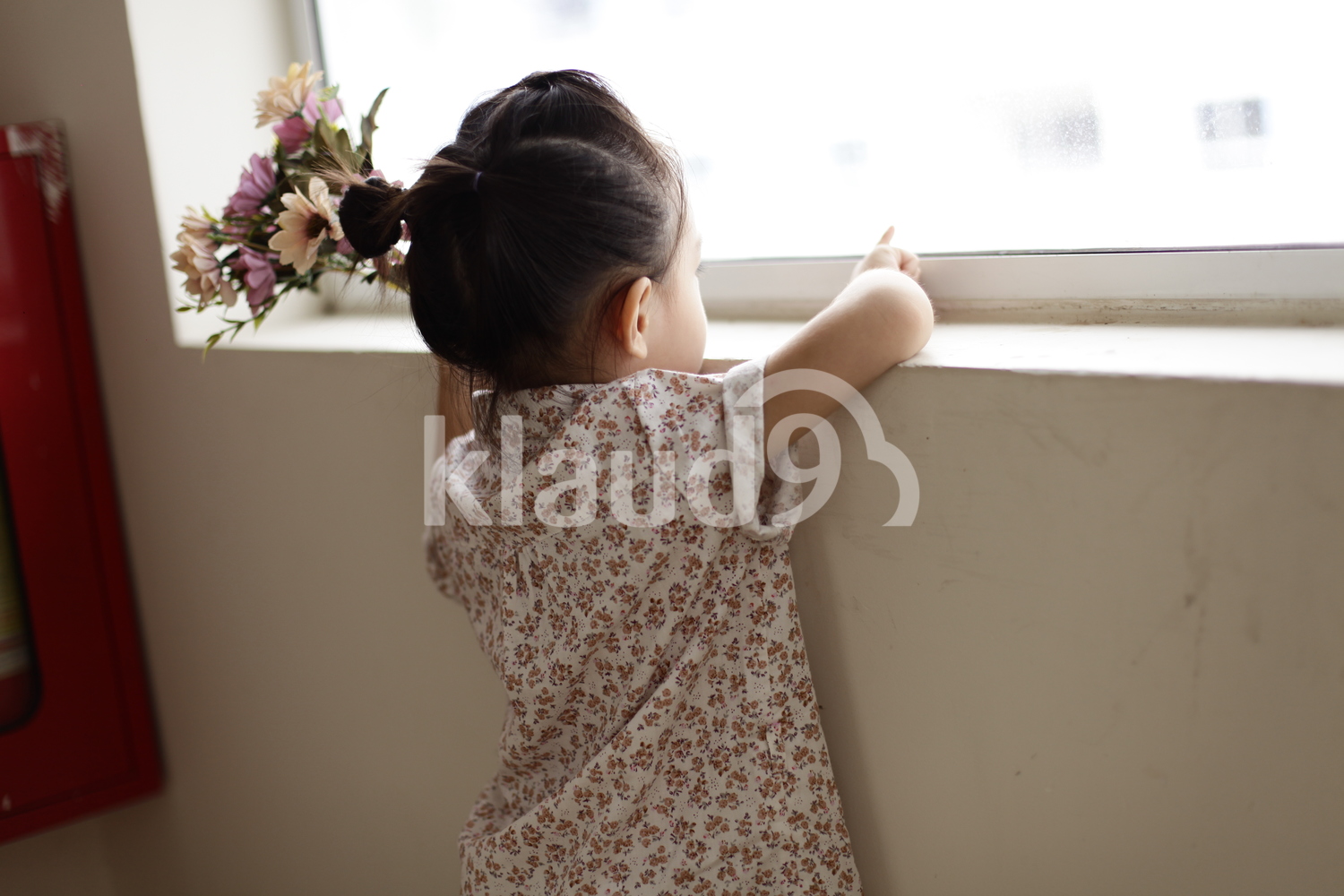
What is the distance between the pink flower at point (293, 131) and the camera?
941 mm

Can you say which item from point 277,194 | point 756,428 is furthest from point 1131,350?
point 277,194

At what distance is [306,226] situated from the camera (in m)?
0.87

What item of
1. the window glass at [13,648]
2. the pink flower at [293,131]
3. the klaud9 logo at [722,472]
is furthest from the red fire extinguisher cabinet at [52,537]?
the klaud9 logo at [722,472]

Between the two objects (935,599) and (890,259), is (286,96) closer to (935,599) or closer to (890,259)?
(890,259)

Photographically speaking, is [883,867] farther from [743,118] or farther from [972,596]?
[743,118]

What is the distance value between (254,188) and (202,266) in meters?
0.10

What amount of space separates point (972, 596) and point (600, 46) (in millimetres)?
772

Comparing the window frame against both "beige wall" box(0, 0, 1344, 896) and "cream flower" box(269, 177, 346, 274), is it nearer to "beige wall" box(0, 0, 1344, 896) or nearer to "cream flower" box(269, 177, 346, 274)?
"beige wall" box(0, 0, 1344, 896)

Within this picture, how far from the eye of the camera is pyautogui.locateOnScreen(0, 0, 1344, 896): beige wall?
58cm

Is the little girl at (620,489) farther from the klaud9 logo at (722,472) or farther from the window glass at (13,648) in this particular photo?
the window glass at (13,648)

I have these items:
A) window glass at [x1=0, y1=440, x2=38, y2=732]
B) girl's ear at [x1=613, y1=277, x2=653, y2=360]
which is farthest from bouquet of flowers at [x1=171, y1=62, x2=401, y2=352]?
window glass at [x1=0, y1=440, x2=38, y2=732]

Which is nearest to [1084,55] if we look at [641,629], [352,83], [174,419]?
[641,629]

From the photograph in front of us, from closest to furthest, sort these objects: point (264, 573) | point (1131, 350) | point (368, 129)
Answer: point (1131, 350), point (368, 129), point (264, 573)

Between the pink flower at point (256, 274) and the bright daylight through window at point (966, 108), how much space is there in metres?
0.40
